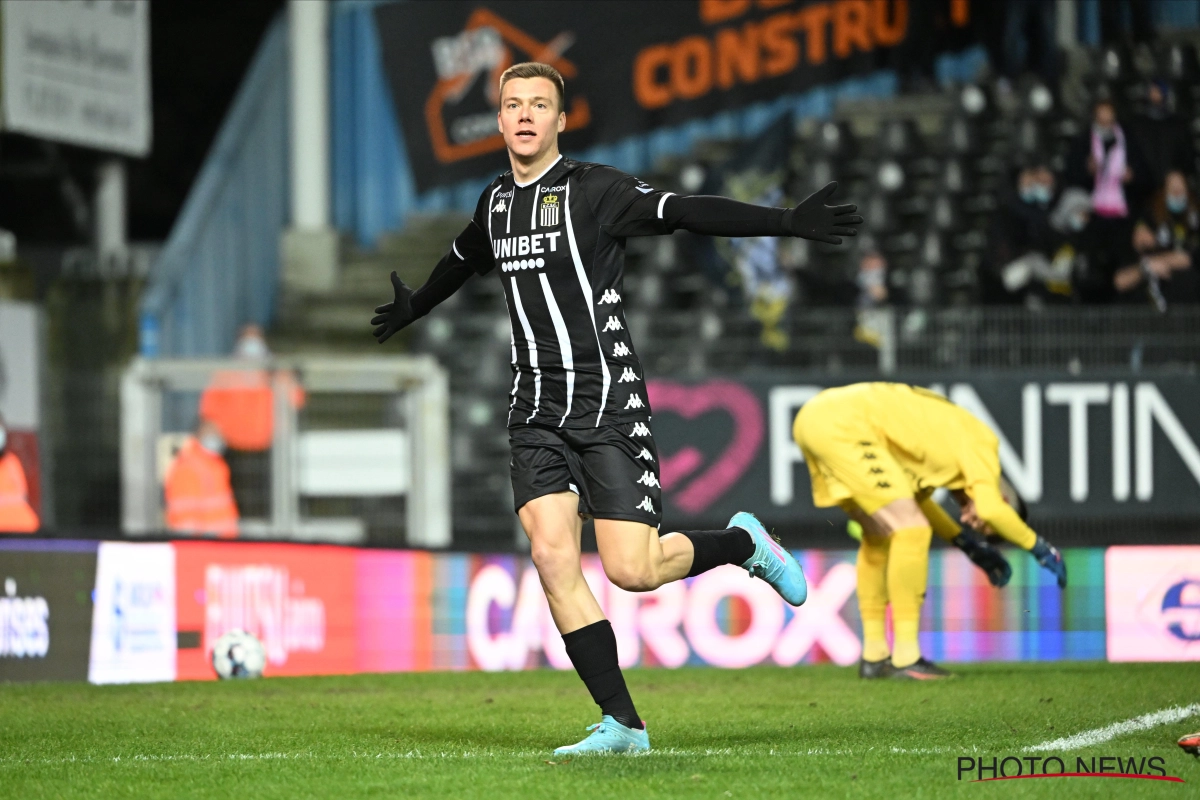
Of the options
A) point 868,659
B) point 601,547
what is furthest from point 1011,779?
point 868,659

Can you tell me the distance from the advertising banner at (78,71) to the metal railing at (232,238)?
93 cm

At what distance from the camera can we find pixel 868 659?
8477mm

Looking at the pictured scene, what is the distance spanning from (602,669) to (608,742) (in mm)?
227

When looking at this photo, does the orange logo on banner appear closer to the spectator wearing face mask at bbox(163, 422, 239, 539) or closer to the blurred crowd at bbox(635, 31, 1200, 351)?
the blurred crowd at bbox(635, 31, 1200, 351)

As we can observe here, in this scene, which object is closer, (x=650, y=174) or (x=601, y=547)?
(x=601, y=547)

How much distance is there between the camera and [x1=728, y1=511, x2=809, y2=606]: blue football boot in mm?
6082

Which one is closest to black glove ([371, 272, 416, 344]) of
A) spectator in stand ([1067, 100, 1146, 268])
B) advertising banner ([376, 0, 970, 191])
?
spectator in stand ([1067, 100, 1146, 268])

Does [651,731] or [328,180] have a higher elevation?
[328,180]

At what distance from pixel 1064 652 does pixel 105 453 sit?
7.45m

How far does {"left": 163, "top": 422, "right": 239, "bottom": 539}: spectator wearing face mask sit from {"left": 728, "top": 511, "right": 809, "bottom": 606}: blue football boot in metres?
6.04

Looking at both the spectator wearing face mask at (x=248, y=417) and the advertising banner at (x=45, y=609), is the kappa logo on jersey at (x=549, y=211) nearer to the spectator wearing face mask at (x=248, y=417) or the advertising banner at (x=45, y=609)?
the advertising banner at (x=45, y=609)

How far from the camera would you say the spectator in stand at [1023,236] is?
13547mm

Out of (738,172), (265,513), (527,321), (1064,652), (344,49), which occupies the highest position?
(344,49)

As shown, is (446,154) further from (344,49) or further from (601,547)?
(601,547)
